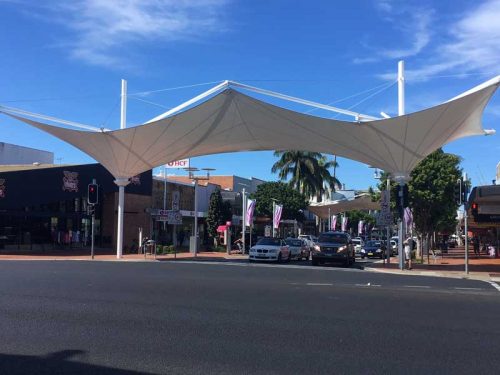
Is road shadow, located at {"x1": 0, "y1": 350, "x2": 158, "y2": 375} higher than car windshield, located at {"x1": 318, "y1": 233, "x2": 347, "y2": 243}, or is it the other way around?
car windshield, located at {"x1": 318, "y1": 233, "x2": 347, "y2": 243}

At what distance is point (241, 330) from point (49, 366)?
124 inches

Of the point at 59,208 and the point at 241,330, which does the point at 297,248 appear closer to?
the point at 59,208

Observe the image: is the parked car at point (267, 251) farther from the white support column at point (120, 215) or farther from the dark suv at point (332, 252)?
the white support column at point (120, 215)

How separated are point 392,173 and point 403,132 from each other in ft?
14.9

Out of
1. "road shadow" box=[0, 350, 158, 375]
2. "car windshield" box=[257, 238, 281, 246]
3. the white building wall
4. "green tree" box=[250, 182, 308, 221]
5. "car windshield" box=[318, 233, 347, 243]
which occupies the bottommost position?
"road shadow" box=[0, 350, 158, 375]

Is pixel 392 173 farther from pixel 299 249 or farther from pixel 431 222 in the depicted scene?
pixel 431 222

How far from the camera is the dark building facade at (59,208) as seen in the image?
1374 inches

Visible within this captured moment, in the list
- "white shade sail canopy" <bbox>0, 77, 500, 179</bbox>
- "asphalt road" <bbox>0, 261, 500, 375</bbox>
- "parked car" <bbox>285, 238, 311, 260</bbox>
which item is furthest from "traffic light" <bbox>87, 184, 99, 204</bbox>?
"asphalt road" <bbox>0, 261, 500, 375</bbox>

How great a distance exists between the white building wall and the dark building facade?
49.9ft

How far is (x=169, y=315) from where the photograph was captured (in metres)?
9.99

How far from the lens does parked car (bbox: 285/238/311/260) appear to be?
116 feet

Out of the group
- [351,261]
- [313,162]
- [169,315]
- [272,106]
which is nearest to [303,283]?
[169,315]

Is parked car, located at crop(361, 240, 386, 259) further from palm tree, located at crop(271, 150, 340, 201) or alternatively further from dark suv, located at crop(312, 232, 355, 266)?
palm tree, located at crop(271, 150, 340, 201)

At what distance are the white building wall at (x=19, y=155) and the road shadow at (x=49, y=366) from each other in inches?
2015
